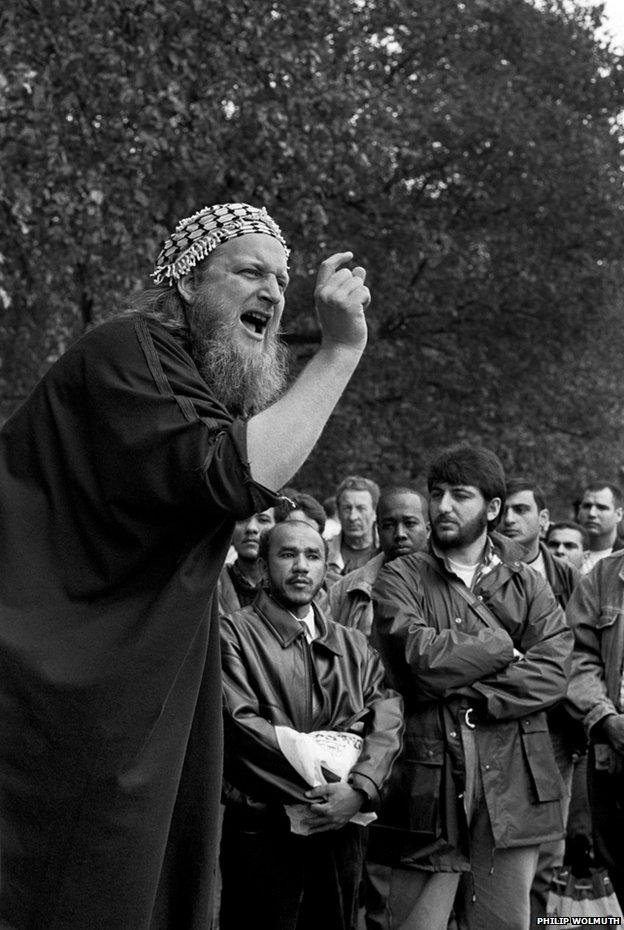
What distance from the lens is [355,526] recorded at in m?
9.32

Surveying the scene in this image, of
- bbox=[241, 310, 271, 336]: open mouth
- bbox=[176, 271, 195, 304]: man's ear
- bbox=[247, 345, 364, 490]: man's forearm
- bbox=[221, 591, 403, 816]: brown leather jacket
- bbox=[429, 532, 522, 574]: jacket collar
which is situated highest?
bbox=[176, 271, 195, 304]: man's ear

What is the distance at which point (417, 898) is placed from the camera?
20.0 ft

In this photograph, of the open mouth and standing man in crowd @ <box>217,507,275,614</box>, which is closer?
the open mouth

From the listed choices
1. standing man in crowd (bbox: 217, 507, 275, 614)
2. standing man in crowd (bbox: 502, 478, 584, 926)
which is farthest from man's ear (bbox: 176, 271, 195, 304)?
standing man in crowd (bbox: 217, 507, 275, 614)

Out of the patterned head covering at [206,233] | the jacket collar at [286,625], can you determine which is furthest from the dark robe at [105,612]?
the jacket collar at [286,625]

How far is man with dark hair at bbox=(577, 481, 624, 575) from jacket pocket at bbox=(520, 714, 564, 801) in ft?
10.6

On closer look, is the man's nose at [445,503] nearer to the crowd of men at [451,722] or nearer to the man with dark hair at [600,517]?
the crowd of men at [451,722]

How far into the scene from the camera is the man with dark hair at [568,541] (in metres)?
9.86

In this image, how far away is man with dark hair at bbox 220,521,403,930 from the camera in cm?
566

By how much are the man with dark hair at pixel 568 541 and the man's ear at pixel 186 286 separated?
6.57 meters

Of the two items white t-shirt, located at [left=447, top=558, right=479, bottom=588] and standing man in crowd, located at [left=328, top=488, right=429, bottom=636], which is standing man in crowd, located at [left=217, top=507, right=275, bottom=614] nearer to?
standing man in crowd, located at [left=328, top=488, right=429, bottom=636]

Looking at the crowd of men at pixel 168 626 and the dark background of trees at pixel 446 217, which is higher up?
the dark background of trees at pixel 446 217

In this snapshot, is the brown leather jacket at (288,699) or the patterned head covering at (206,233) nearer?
the patterned head covering at (206,233)

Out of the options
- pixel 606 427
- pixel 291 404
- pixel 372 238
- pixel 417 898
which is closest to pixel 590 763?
pixel 417 898
